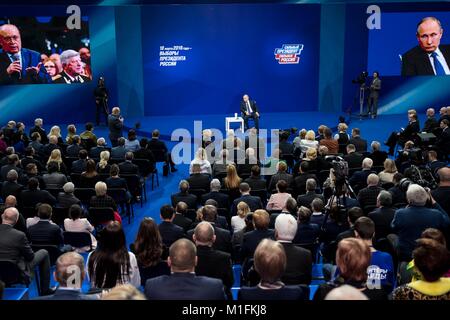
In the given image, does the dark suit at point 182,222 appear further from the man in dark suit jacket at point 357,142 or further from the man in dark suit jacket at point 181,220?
the man in dark suit jacket at point 357,142

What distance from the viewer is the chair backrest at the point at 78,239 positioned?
7332 millimetres

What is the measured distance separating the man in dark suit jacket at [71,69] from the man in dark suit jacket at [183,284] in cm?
1331

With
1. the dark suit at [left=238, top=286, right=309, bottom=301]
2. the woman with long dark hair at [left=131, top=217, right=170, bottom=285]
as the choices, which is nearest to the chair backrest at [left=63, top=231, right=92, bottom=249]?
the woman with long dark hair at [left=131, top=217, right=170, bottom=285]

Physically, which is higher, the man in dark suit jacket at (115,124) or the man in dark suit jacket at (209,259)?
the man in dark suit jacket at (115,124)

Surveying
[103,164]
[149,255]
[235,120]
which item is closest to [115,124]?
[235,120]

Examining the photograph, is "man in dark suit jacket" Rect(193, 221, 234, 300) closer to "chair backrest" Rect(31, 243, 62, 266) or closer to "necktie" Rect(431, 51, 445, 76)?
"chair backrest" Rect(31, 243, 62, 266)

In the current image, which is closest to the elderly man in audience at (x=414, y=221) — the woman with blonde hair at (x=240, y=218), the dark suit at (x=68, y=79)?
the woman with blonde hair at (x=240, y=218)

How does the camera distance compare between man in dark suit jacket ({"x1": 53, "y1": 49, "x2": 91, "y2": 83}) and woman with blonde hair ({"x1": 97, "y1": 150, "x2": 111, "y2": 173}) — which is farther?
man in dark suit jacket ({"x1": 53, "y1": 49, "x2": 91, "y2": 83})

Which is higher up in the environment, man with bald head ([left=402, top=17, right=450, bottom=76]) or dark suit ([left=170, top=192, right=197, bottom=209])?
man with bald head ([left=402, top=17, right=450, bottom=76])

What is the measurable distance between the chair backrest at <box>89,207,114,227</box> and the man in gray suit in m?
11.0

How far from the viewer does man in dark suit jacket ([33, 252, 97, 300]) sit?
4129 mm

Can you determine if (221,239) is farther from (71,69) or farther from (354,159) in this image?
(71,69)
